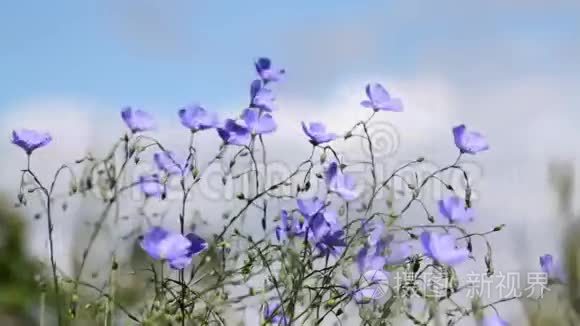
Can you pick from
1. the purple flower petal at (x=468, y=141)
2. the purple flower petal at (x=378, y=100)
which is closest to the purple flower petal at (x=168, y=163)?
the purple flower petal at (x=378, y=100)

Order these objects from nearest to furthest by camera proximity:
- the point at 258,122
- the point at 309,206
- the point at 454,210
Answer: the point at 309,206, the point at 454,210, the point at 258,122

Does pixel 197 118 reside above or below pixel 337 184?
Answer: above

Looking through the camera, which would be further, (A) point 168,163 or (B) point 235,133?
(A) point 168,163

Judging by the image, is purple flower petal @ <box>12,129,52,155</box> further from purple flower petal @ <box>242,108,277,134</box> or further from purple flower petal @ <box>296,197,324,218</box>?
purple flower petal @ <box>296,197,324,218</box>

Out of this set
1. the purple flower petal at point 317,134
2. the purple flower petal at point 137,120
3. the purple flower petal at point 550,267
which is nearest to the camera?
the purple flower petal at point 550,267

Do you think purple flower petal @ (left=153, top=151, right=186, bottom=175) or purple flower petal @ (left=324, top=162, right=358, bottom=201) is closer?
purple flower petal @ (left=324, top=162, right=358, bottom=201)

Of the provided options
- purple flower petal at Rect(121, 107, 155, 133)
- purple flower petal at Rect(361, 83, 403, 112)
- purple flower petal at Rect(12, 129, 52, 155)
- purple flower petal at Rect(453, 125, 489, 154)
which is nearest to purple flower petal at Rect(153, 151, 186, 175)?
purple flower petal at Rect(121, 107, 155, 133)

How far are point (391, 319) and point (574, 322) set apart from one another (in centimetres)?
37

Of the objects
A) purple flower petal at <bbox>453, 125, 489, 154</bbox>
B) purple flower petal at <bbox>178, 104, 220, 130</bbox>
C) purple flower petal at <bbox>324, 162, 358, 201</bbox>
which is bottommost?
purple flower petal at <bbox>324, 162, 358, 201</bbox>

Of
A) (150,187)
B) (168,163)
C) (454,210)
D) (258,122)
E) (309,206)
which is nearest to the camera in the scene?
(309,206)

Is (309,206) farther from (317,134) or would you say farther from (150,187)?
(150,187)

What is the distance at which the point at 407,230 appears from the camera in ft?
5.95

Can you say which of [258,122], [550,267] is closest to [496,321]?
[550,267]

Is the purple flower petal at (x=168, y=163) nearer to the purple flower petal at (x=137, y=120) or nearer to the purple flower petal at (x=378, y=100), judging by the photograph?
the purple flower petal at (x=137, y=120)
